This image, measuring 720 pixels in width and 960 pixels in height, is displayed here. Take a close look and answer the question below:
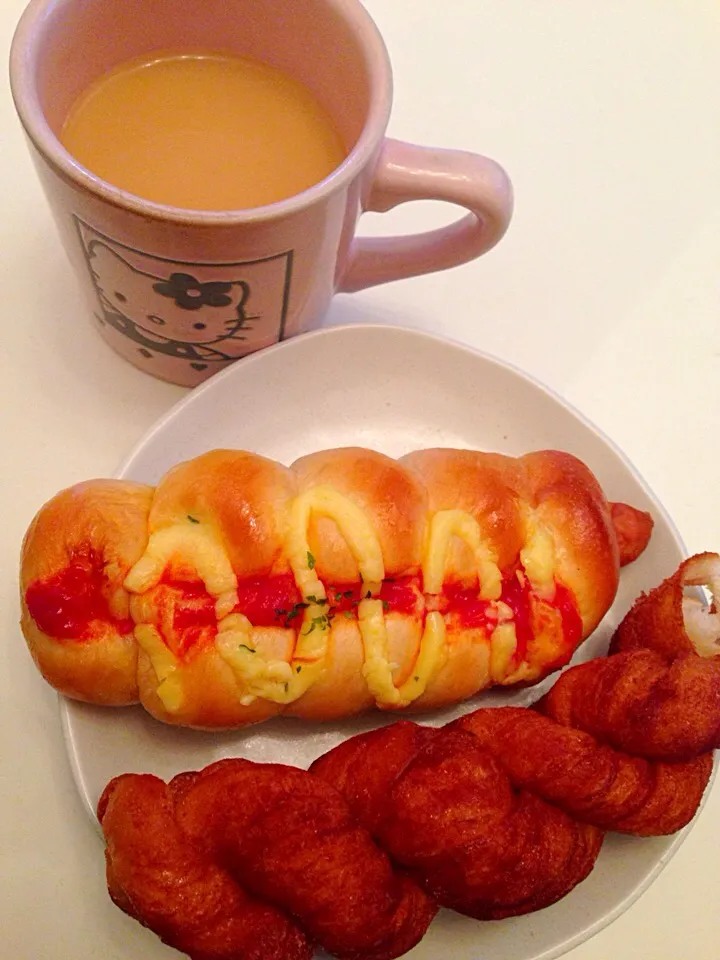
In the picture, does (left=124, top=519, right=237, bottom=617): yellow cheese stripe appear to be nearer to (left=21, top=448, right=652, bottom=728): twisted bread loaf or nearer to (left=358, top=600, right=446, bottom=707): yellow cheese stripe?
(left=21, top=448, right=652, bottom=728): twisted bread loaf

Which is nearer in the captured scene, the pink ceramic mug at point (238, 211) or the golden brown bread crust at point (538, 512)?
the pink ceramic mug at point (238, 211)

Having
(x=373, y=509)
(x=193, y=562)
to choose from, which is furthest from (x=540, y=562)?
(x=193, y=562)

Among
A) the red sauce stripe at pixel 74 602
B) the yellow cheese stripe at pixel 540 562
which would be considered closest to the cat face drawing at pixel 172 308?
the red sauce stripe at pixel 74 602

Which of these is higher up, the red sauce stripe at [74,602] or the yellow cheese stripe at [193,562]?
the yellow cheese stripe at [193,562]

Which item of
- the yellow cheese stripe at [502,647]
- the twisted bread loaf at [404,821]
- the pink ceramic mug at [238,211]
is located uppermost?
the pink ceramic mug at [238,211]

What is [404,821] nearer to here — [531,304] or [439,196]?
[439,196]

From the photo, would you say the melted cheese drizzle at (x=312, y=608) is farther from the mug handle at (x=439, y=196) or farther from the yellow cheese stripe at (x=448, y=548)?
the mug handle at (x=439, y=196)

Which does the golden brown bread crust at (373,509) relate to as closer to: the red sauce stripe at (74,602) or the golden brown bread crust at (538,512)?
the golden brown bread crust at (538,512)

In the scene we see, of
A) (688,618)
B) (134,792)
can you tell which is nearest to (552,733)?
(688,618)
